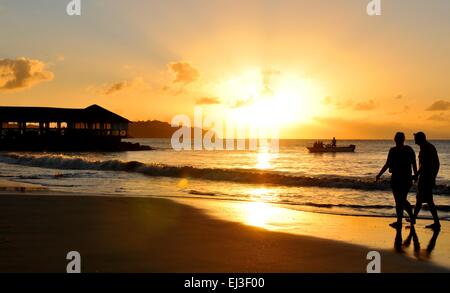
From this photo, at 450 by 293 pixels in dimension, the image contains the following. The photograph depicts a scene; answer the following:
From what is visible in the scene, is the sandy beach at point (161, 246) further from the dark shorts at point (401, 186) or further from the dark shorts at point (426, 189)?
the dark shorts at point (426, 189)

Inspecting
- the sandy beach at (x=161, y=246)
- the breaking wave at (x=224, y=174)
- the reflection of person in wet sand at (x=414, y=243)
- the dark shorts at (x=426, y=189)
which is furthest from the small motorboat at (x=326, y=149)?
the reflection of person in wet sand at (x=414, y=243)

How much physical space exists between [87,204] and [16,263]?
7.15 m

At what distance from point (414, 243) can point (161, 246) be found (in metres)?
4.61

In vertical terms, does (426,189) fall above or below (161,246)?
above

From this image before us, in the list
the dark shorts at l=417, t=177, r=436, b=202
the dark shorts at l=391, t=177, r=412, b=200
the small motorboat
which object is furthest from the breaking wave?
the small motorboat

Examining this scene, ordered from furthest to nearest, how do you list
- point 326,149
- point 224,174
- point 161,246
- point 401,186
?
point 326,149, point 224,174, point 401,186, point 161,246

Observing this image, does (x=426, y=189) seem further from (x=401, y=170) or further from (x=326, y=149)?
(x=326, y=149)

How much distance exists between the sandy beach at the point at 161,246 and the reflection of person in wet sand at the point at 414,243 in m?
0.45

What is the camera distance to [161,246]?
26.9 feet

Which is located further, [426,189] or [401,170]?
[426,189]

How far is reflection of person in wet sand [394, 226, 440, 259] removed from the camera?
811 cm

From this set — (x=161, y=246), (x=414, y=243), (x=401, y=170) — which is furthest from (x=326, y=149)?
(x=161, y=246)

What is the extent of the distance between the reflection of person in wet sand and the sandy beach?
17.6 inches

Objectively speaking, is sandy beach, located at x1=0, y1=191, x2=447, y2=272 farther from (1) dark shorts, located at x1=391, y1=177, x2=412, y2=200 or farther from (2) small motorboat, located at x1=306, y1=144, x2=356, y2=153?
(2) small motorboat, located at x1=306, y1=144, x2=356, y2=153
